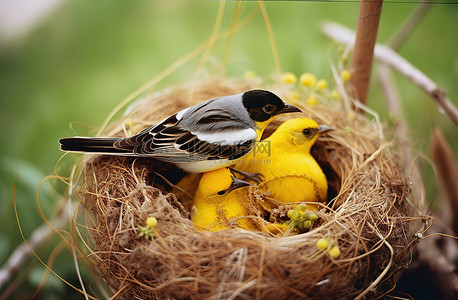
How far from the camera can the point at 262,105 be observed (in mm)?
1331

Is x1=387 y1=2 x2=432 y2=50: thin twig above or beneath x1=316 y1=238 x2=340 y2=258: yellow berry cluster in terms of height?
above

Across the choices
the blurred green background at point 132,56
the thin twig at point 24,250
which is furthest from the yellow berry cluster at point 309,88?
the thin twig at point 24,250

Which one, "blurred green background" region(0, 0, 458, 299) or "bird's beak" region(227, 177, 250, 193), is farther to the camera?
"blurred green background" region(0, 0, 458, 299)

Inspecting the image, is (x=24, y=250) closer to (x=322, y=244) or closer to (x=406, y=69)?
(x=322, y=244)

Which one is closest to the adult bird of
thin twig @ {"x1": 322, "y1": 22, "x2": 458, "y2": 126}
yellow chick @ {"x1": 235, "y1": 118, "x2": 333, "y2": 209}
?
yellow chick @ {"x1": 235, "y1": 118, "x2": 333, "y2": 209}

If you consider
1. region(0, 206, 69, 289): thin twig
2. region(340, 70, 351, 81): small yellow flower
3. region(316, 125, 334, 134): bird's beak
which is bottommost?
region(0, 206, 69, 289): thin twig

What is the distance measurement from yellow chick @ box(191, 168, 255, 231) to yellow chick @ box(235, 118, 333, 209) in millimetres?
129

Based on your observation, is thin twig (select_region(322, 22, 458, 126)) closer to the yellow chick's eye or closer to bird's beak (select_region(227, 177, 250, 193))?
the yellow chick's eye

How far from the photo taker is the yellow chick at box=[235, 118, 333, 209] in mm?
1382

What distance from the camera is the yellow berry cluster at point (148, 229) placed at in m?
1.04

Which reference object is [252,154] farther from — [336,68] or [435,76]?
[435,76]

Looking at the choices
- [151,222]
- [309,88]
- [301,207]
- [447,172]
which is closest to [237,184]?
[301,207]

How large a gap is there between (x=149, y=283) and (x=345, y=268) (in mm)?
521

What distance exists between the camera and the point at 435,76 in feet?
6.56
